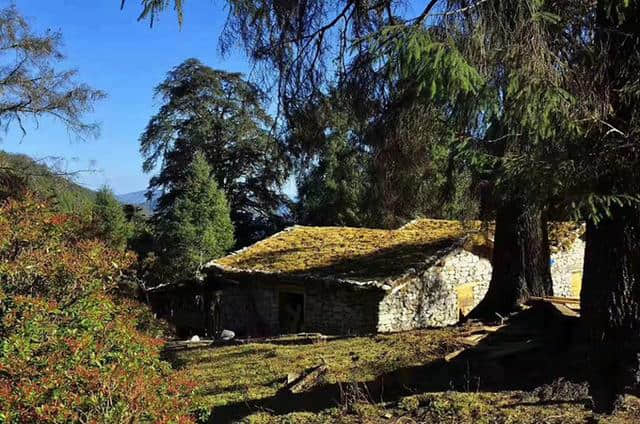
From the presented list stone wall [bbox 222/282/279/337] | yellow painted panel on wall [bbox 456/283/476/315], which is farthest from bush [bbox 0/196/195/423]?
yellow painted panel on wall [bbox 456/283/476/315]

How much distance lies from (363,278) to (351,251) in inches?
99.7

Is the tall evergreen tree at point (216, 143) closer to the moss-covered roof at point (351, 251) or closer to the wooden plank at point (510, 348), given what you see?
the moss-covered roof at point (351, 251)

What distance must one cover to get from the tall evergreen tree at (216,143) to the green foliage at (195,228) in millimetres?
3398

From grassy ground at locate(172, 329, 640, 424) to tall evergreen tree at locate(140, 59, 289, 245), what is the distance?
20.7m

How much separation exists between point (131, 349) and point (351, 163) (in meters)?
4.76

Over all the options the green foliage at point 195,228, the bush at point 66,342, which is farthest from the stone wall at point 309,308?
the bush at point 66,342

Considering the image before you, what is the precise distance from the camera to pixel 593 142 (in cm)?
454

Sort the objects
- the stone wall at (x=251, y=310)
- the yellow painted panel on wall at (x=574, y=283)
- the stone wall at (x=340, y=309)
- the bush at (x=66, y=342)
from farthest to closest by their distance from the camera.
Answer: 1. the yellow painted panel on wall at (x=574, y=283)
2. the stone wall at (x=251, y=310)
3. the stone wall at (x=340, y=309)
4. the bush at (x=66, y=342)

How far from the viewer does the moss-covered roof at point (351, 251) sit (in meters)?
15.1

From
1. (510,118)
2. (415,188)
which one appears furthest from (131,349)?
(415,188)

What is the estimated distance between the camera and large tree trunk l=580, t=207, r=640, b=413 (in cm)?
496

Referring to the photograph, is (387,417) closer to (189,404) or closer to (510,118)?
(189,404)

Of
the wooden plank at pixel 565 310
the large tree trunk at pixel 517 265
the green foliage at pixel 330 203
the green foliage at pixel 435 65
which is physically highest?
the green foliage at pixel 330 203

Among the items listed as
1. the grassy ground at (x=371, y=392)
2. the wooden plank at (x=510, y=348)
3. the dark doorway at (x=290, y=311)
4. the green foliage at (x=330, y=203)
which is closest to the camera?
the grassy ground at (x=371, y=392)
